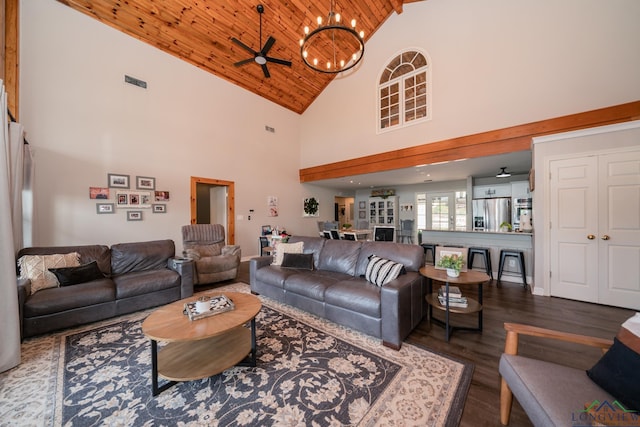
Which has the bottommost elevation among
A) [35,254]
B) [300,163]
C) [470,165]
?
[35,254]

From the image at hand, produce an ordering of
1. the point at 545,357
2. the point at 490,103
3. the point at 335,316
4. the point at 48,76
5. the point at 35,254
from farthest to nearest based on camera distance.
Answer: the point at 490,103, the point at 48,76, the point at 35,254, the point at 335,316, the point at 545,357

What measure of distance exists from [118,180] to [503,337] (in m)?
6.27

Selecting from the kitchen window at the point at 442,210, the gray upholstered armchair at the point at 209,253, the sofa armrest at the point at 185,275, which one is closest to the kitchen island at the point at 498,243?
the kitchen window at the point at 442,210

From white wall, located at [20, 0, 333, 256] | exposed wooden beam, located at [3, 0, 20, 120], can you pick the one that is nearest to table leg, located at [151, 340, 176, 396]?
white wall, located at [20, 0, 333, 256]

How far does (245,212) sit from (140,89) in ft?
11.3

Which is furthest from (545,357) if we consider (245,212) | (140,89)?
(140,89)

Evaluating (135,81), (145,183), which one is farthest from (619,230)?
(135,81)

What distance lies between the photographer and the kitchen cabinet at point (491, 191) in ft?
21.7

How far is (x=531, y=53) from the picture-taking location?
13.5 feet

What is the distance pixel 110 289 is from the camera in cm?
278

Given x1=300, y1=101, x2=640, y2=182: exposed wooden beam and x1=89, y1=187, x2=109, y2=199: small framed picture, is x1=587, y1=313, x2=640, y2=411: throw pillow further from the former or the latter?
x1=89, y1=187, x2=109, y2=199: small framed picture

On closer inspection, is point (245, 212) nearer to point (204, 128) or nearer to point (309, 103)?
point (204, 128)

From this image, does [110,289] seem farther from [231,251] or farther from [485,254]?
[485,254]

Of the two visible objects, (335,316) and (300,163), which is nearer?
(335,316)
